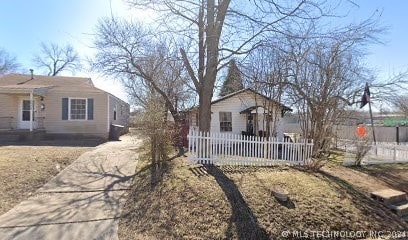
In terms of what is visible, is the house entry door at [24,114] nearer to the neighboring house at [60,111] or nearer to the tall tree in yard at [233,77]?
the neighboring house at [60,111]

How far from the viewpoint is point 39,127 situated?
19797 millimetres

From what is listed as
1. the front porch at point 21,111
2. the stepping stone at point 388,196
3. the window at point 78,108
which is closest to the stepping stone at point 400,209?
the stepping stone at point 388,196

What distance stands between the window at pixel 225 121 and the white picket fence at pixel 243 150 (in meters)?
10.1

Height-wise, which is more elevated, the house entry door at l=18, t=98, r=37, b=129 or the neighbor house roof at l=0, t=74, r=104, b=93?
the neighbor house roof at l=0, t=74, r=104, b=93

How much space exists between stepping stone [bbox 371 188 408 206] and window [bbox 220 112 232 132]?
13520 mm

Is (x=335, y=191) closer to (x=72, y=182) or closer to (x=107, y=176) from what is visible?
(x=107, y=176)

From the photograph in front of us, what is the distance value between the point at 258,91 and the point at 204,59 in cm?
334

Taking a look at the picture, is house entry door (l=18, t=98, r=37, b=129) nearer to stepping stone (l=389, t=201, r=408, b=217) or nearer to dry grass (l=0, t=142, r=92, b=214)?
dry grass (l=0, t=142, r=92, b=214)

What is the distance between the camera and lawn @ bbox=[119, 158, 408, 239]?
6203mm

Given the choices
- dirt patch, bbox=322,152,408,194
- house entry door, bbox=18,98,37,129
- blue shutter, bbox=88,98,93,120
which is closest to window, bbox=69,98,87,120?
blue shutter, bbox=88,98,93,120

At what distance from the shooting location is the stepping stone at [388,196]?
26.4 feet

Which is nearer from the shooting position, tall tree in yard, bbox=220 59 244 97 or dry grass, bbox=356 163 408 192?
dry grass, bbox=356 163 408 192

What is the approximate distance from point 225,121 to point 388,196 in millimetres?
13984

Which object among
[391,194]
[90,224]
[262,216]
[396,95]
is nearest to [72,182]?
[90,224]
